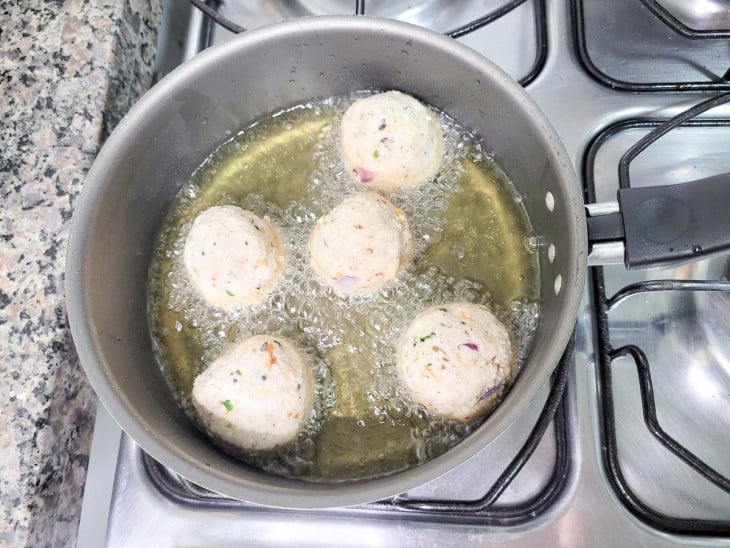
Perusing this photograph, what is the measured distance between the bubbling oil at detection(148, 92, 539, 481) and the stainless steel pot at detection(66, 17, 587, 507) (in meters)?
0.02

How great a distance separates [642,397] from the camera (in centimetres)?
65

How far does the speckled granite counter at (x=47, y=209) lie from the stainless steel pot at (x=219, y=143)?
0.24 feet

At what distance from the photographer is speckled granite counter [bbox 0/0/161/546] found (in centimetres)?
62

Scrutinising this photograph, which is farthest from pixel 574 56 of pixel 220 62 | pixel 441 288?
pixel 220 62

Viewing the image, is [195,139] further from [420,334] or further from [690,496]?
[690,496]

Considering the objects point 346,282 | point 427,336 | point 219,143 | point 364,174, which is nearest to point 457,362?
point 427,336

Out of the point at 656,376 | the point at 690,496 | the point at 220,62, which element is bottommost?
the point at 690,496

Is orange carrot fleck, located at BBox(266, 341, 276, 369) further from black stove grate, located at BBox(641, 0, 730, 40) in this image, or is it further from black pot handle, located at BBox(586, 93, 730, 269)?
black stove grate, located at BBox(641, 0, 730, 40)

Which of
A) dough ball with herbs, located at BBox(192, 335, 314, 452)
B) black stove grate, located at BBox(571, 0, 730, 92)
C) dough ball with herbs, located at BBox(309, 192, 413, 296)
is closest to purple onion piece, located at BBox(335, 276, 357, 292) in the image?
dough ball with herbs, located at BBox(309, 192, 413, 296)

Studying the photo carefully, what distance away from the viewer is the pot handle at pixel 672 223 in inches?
20.8

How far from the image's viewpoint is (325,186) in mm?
800

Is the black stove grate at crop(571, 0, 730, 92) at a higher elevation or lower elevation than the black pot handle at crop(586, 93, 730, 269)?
higher

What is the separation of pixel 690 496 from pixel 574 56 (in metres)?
0.60

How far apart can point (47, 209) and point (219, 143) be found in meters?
0.24
